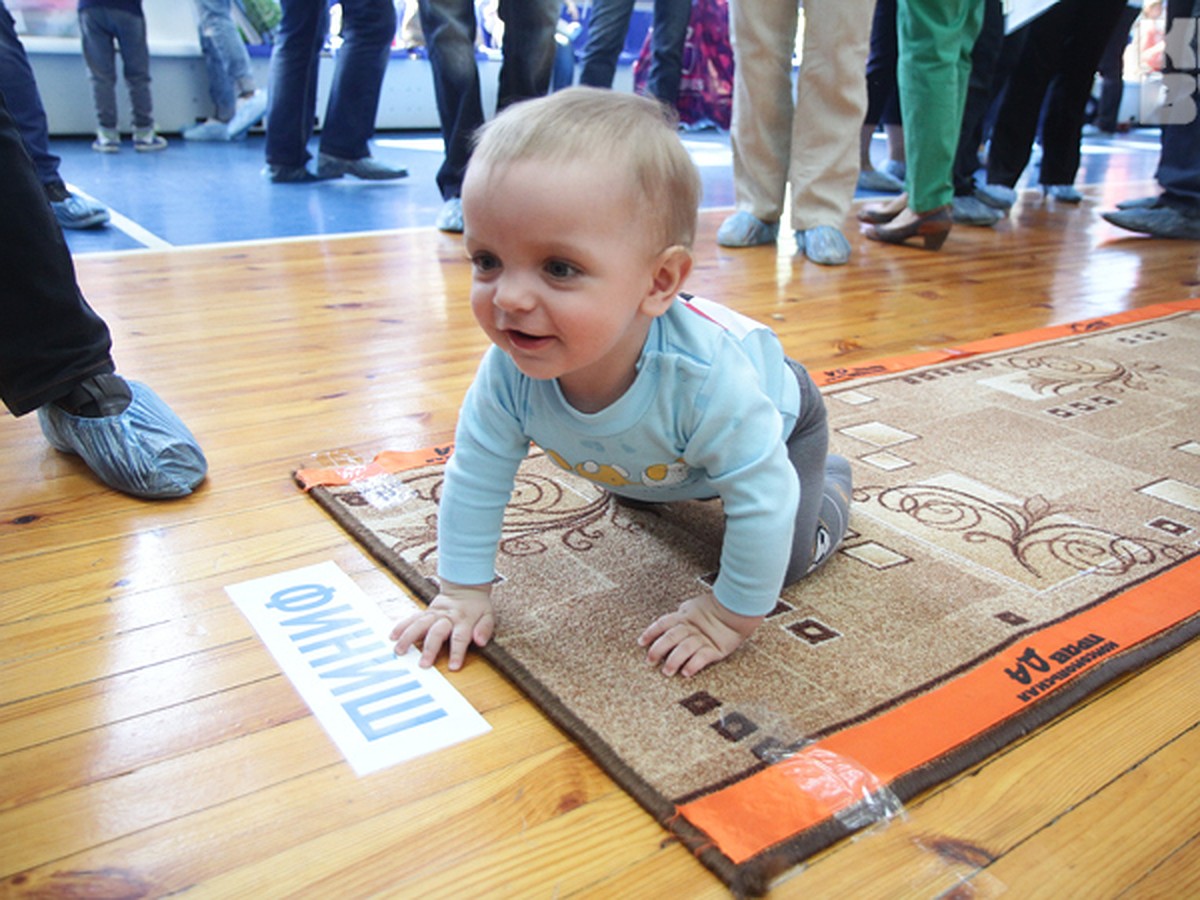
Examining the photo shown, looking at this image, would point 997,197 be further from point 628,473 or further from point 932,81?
point 628,473

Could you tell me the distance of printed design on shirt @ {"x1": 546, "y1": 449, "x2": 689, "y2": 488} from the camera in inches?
28.6

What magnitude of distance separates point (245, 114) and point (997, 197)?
10.9 feet

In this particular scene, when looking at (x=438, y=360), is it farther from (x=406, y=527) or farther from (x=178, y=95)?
(x=178, y=95)

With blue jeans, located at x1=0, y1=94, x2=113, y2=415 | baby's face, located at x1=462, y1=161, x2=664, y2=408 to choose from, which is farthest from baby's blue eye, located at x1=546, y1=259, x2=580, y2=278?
blue jeans, located at x1=0, y1=94, x2=113, y2=415

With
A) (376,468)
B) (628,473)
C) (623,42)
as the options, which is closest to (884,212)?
(623,42)

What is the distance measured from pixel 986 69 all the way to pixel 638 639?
8.09ft

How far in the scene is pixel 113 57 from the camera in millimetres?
3949

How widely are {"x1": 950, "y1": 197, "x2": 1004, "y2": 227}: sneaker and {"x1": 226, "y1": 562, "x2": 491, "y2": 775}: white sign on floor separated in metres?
2.43

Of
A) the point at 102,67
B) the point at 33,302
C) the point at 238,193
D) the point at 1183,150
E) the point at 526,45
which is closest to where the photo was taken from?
the point at 33,302

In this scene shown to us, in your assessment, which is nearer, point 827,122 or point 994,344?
point 994,344

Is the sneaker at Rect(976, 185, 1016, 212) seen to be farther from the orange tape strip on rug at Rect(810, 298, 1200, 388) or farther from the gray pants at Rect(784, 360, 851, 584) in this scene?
the gray pants at Rect(784, 360, 851, 584)

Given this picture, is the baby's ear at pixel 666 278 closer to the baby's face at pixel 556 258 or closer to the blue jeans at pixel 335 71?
the baby's face at pixel 556 258

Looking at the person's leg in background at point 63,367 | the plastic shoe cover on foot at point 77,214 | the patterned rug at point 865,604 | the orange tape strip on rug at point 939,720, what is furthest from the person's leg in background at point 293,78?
the orange tape strip on rug at point 939,720

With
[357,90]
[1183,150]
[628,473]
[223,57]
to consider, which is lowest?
[628,473]
